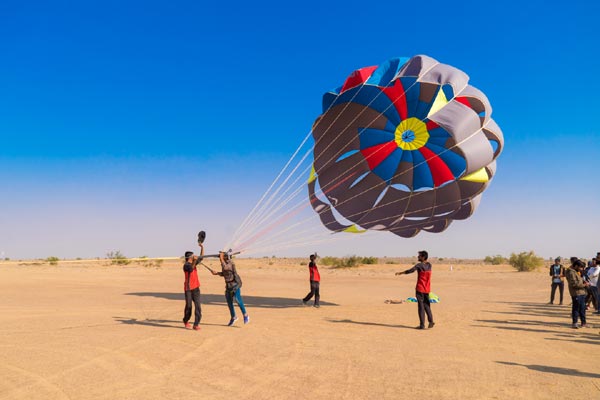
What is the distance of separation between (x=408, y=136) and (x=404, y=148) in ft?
1.24

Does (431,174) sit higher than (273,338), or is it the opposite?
(431,174)

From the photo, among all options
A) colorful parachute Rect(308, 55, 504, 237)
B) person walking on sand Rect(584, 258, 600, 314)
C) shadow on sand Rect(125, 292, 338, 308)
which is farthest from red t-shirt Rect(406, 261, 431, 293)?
person walking on sand Rect(584, 258, 600, 314)

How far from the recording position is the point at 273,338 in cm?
838

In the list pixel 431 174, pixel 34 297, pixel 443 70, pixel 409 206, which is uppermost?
pixel 443 70

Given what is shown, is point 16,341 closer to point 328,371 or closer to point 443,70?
point 328,371

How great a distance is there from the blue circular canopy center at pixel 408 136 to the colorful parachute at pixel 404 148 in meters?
0.03

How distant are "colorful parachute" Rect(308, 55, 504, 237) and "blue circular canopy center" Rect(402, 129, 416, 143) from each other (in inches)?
1.1

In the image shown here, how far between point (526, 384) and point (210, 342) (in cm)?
490

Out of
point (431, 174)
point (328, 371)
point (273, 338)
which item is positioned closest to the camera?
point (328, 371)

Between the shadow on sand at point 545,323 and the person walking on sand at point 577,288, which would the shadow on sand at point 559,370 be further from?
the person walking on sand at point 577,288

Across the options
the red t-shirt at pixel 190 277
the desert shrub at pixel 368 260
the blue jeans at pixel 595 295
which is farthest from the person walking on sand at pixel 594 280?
the desert shrub at pixel 368 260

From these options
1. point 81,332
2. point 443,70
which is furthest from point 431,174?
point 81,332

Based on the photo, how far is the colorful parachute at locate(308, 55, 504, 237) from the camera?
1138 cm

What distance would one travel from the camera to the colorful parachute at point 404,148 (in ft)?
37.3
